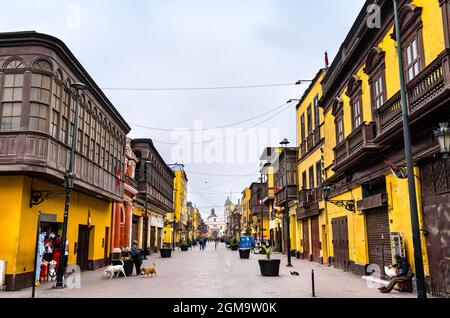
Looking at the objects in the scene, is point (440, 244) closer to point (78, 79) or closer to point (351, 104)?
point (351, 104)

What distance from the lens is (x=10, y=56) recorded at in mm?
16047

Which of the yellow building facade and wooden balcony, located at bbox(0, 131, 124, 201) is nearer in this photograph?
the yellow building facade

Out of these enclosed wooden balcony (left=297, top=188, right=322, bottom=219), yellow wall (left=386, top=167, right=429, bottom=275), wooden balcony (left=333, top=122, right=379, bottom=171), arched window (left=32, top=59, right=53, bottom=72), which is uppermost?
arched window (left=32, top=59, right=53, bottom=72)

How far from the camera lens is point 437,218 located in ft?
40.1

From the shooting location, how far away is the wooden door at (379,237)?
54.4 feet

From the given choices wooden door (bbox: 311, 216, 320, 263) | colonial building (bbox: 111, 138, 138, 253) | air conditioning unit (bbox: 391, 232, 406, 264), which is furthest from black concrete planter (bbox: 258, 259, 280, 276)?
colonial building (bbox: 111, 138, 138, 253)

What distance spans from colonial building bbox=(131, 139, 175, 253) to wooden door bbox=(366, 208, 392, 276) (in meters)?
19.1

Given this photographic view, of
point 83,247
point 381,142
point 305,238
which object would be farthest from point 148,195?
point 381,142

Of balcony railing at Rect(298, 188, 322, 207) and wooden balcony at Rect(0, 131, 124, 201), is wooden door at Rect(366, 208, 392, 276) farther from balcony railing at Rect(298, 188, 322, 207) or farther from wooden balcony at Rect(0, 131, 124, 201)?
wooden balcony at Rect(0, 131, 124, 201)

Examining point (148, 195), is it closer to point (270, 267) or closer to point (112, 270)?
point (112, 270)

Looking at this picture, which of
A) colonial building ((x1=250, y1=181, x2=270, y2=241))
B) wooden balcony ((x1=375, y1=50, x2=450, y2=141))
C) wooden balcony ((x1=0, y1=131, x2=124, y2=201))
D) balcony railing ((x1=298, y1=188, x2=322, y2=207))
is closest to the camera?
wooden balcony ((x1=375, y1=50, x2=450, y2=141))

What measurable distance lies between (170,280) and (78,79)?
9.88 m

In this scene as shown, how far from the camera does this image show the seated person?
44.7ft
